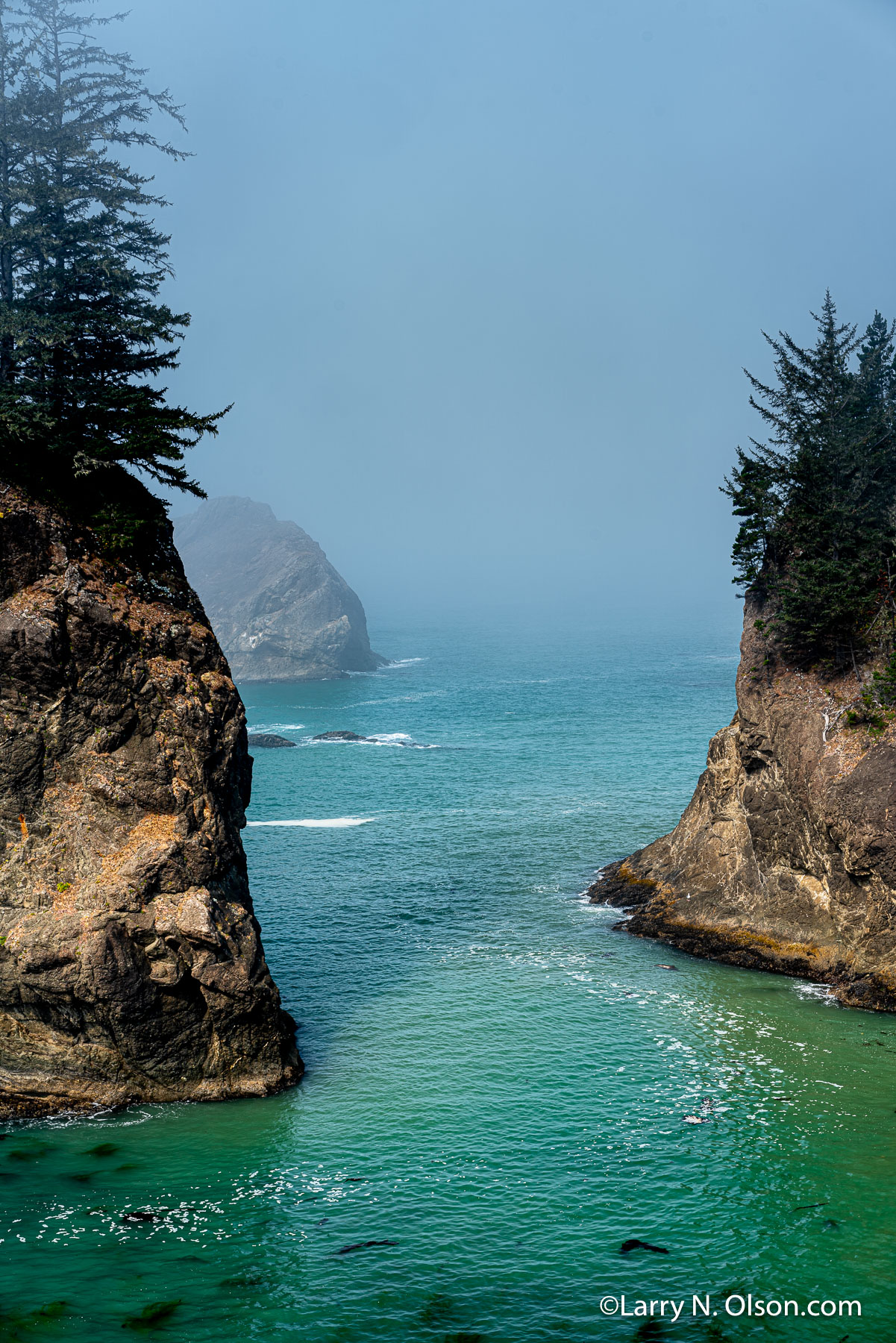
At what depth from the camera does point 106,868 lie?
40594 mm

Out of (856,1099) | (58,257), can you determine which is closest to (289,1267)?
(856,1099)

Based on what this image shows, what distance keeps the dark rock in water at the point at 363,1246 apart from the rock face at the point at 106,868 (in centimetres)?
1059

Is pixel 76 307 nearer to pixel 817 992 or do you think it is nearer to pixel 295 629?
pixel 817 992

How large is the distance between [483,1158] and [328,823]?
5002cm

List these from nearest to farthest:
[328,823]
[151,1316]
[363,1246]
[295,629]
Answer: [151,1316] → [363,1246] → [328,823] → [295,629]

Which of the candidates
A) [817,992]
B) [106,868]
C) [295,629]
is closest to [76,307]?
[106,868]

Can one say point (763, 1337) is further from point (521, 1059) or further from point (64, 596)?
point (64, 596)

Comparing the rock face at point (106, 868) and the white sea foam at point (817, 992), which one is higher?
the rock face at point (106, 868)

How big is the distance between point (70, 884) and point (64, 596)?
1124 centimetres

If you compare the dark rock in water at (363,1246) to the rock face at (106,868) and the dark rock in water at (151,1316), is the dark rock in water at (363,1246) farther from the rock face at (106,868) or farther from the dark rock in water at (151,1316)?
the rock face at (106,868)

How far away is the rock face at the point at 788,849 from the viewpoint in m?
49.1

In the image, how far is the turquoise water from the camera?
96.6ft

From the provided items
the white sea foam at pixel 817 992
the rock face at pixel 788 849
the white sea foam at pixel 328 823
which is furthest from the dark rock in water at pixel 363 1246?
the white sea foam at pixel 328 823

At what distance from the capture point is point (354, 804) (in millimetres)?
91750
